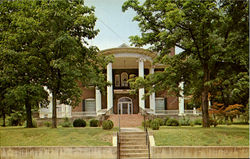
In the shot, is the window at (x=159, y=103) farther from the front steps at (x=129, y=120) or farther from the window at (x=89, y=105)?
the window at (x=89, y=105)

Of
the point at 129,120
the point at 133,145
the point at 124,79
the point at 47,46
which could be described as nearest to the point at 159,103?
the point at 124,79

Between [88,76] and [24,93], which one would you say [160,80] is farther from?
[24,93]

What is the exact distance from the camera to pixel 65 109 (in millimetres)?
37656

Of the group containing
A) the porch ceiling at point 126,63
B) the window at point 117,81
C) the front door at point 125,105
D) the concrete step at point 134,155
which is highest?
the porch ceiling at point 126,63

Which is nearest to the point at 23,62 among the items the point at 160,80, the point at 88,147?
the point at 88,147

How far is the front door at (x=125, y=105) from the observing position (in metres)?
39.2

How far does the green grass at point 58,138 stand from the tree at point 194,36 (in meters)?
5.62

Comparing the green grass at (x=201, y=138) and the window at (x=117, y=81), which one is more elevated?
the window at (x=117, y=81)

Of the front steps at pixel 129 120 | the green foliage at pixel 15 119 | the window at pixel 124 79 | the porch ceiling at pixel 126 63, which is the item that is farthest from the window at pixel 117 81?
the green foliage at pixel 15 119

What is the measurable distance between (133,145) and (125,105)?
24.5m

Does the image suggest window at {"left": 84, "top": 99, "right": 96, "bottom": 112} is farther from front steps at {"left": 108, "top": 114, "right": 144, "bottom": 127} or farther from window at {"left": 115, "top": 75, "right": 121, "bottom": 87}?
front steps at {"left": 108, "top": 114, "right": 144, "bottom": 127}

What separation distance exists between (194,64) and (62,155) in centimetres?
1127

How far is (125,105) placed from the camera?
3944 cm

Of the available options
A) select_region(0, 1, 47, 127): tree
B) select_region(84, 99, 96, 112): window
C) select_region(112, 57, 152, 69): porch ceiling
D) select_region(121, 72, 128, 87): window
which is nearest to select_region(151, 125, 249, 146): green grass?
select_region(0, 1, 47, 127): tree
